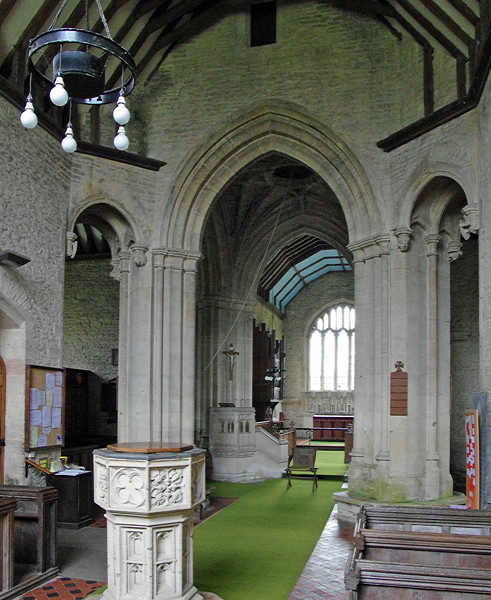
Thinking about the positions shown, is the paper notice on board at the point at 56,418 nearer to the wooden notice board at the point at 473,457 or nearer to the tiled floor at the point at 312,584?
the tiled floor at the point at 312,584

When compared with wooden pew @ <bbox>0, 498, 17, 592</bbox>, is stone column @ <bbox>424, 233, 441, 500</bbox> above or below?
above

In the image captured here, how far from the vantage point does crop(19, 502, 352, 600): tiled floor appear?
228 inches

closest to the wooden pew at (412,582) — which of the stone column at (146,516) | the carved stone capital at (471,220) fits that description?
the stone column at (146,516)

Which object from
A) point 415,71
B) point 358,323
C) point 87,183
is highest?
point 415,71

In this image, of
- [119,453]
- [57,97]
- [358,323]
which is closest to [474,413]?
[358,323]

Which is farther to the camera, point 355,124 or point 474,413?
point 355,124

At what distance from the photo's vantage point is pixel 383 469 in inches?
372

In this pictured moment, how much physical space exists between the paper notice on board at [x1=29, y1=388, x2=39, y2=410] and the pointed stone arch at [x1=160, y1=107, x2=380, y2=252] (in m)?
3.28

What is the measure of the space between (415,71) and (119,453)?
7.34m

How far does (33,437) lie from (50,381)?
0.80m

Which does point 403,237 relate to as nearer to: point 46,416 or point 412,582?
point 46,416

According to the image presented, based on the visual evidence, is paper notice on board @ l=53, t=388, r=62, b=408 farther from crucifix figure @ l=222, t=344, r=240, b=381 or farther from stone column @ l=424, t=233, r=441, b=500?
crucifix figure @ l=222, t=344, r=240, b=381

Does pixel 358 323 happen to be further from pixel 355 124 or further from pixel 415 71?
pixel 415 71

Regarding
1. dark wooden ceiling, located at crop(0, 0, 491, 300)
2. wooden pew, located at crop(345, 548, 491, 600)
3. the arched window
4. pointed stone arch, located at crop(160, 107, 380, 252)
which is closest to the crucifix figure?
pointed stone arch, located at crop(160, 107, 380, 252)
